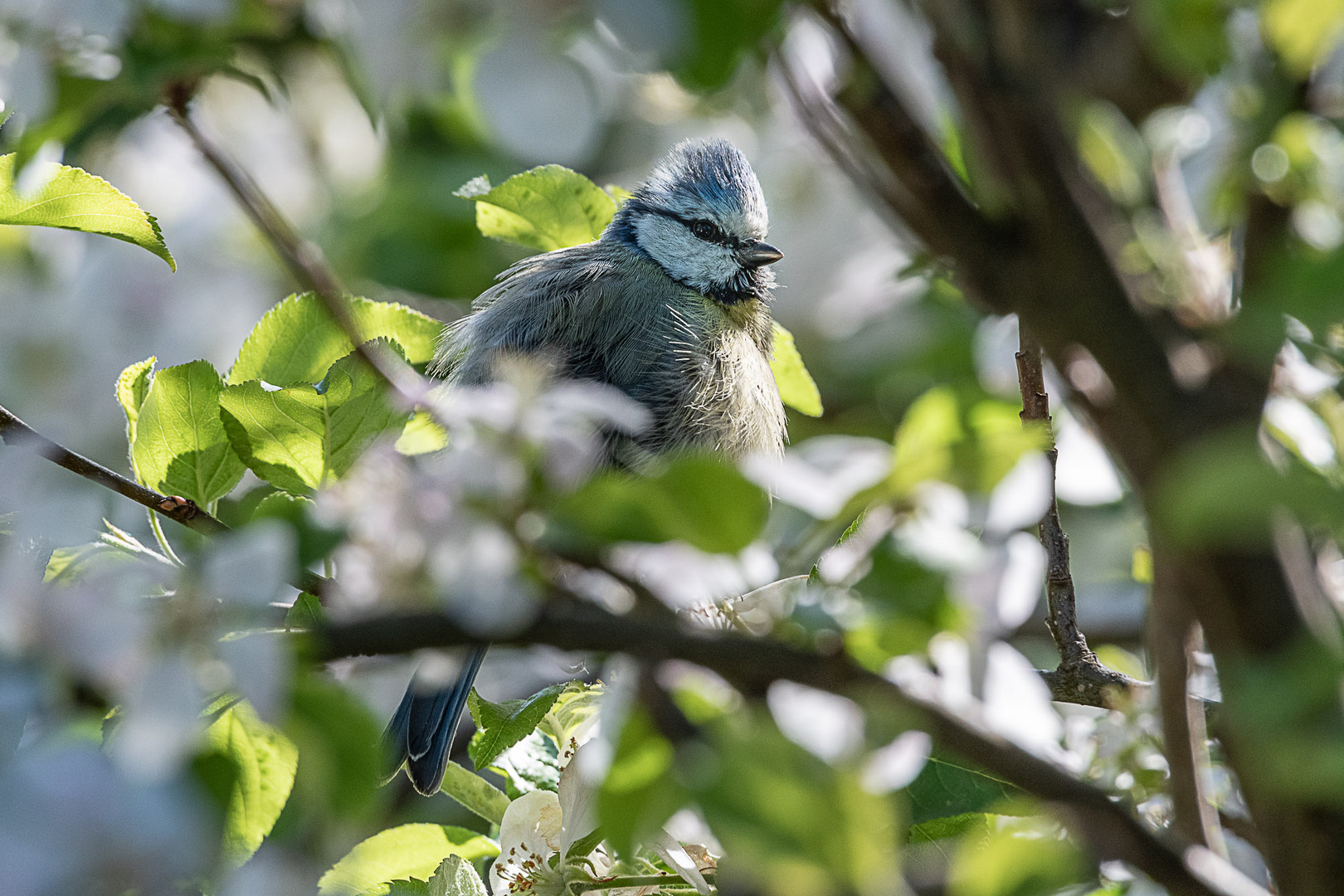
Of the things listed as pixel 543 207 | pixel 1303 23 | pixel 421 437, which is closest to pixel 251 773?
pixel 421 437

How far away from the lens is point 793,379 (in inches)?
41.4

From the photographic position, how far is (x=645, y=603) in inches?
15.8

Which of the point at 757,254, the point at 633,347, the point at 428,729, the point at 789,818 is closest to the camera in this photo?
the point at 789,818

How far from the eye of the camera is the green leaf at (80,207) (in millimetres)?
681

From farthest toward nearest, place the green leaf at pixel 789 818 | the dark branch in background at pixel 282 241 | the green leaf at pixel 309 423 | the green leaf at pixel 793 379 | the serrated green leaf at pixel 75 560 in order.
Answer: the green leaf at pixel 793 379 < the green leaf at pixel 309 423 < the serrated green leaf at pixel 75 560 < the dark branch in background at pixel 282 241 < the green leaf at pixel 789 818

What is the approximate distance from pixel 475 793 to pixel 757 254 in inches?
39.8

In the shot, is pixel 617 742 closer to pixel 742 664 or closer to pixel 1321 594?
pixel 742 664

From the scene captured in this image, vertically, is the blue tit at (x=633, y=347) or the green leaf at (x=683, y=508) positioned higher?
the green leaf at (x=683, y=508)

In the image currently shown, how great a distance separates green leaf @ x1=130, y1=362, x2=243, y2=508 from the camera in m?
0.75

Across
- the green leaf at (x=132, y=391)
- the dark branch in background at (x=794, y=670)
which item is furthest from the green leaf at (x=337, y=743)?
the green leaf at (x=132, y=391)

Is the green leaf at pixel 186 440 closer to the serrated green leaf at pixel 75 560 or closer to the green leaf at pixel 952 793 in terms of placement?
the serrated green leaf at pixel 75 560

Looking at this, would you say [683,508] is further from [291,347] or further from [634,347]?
[634,347]

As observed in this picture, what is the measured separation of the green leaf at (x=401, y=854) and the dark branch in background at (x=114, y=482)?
0.23 meters

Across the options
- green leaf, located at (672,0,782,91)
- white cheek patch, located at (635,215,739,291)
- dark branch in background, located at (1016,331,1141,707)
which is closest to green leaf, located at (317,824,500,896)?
dark branch in background, located at (1016,331,1141,707)
